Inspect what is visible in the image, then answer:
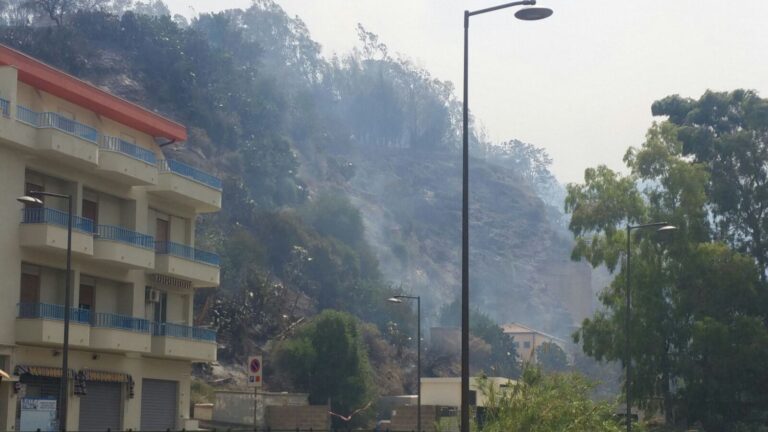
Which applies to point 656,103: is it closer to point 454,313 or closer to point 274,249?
point 274,249

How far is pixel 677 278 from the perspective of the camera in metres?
61.7

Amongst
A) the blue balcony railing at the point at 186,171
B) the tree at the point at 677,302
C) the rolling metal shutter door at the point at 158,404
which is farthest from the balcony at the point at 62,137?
the tree at the point at 677,302

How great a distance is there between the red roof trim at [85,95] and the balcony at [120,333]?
28.1ft

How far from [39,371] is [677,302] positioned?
34581 mm

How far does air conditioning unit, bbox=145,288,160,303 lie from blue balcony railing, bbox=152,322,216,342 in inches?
44.8

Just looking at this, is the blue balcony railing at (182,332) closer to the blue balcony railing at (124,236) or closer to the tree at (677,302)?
the blue balcony railing at (124,236)

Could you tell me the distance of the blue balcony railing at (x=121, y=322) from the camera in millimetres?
44531

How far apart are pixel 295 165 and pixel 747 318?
99597 mm

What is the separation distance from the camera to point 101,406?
151ft

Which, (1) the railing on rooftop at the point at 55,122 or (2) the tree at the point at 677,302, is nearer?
(1) the railing on rooftop at the point at 55,122

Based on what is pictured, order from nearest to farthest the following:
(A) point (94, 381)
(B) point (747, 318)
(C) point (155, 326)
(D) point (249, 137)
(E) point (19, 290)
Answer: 1. (E) point (19, 290)
2. (A) point (94, 381)
3. (C) point (155, 326)
4. (B) point (747, 318)
5. (D) point (249, 137)

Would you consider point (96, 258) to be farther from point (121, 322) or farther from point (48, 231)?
point (48, 231)

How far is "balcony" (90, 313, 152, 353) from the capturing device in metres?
44.1

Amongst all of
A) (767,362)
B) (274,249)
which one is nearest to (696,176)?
(767,362)
